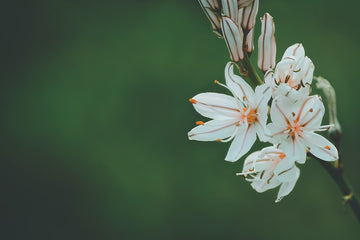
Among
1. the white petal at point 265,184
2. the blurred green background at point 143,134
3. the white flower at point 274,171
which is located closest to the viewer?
the white flower at point 274,171

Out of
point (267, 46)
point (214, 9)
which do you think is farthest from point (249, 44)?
point (214, 9)

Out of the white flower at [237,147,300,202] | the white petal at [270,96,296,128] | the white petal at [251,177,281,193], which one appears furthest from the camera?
the white petal at [251,177,281,193]

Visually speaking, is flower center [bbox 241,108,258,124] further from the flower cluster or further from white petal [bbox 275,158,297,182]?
white petal [bbox 275,158,297,182]

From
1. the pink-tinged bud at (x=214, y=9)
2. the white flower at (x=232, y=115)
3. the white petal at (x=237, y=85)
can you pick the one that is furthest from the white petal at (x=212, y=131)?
the pink-tinged bud at (x=214, y=9)

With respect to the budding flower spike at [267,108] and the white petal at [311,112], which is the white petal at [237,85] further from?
the white petal at [311,112]

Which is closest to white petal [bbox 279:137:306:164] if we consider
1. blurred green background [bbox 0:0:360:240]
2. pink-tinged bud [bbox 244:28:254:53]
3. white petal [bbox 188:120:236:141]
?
white petal [bbox 188:120:236:141]
